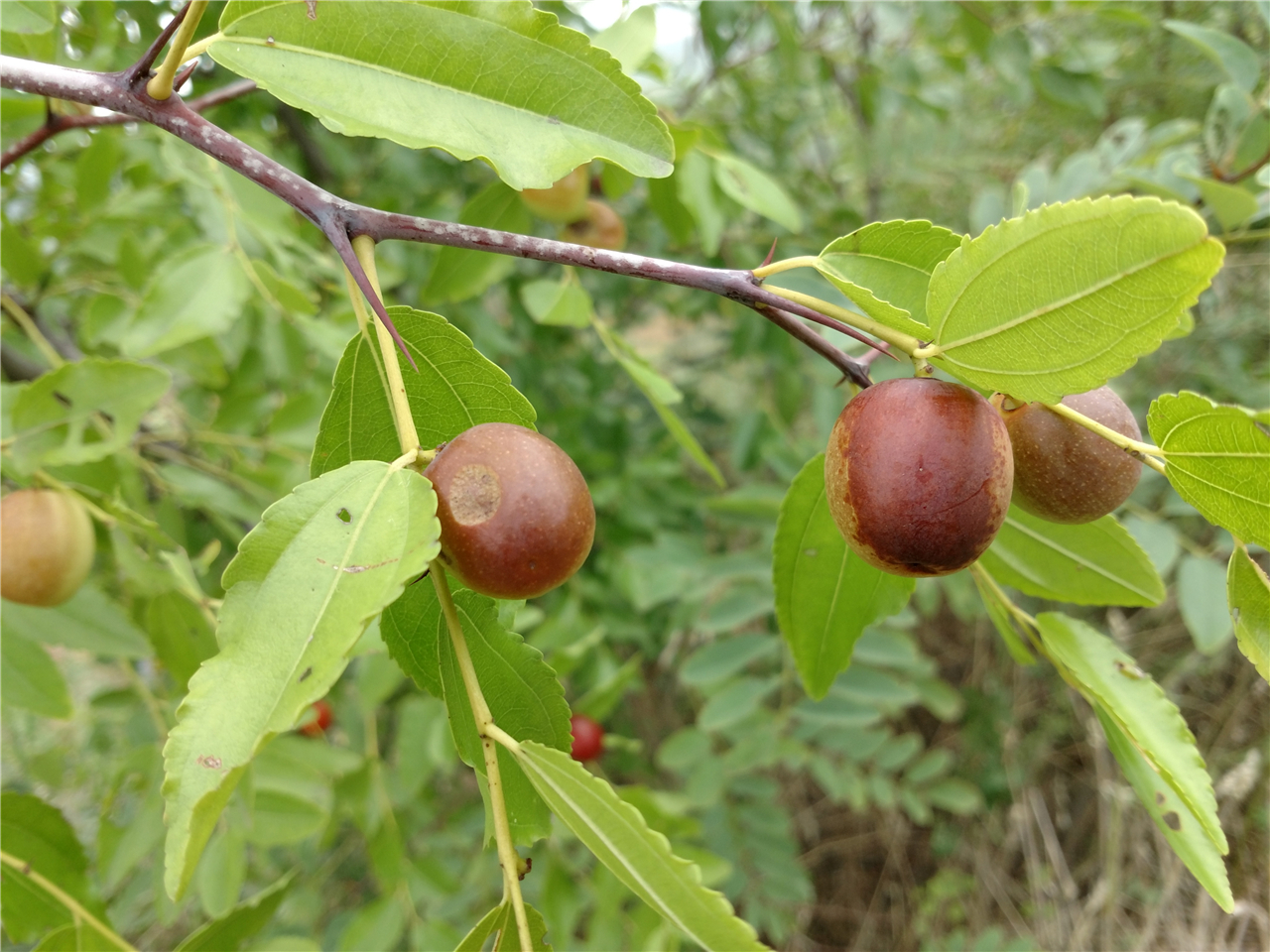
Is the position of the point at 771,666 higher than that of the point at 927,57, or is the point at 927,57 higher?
the point at 927,57

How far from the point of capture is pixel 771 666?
2.83 m

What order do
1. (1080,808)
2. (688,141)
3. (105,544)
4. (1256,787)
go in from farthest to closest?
(1080,808) → (1256,787) → (105,544) → (688,141)

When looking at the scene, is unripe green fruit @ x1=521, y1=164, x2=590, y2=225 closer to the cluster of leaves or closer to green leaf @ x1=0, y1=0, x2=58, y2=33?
the cluster of leaves

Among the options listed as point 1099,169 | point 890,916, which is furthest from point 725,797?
point 1099,169

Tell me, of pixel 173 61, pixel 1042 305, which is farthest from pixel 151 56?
pixel 1042 305

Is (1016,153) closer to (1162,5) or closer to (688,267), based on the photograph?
(1162,5)

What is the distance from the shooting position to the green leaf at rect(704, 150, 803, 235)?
1638mm

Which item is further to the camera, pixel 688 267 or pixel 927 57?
pixel 927 57

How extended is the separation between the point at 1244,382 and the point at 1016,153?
1.56m

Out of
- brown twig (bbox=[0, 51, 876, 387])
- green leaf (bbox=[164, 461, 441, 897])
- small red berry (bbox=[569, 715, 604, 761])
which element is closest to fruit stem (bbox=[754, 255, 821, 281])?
brown twig (bbox=[0, 51, 876, 387])

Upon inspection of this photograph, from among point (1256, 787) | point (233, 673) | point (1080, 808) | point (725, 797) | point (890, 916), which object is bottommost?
point (890, 916)

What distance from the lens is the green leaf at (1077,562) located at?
0.98 metres

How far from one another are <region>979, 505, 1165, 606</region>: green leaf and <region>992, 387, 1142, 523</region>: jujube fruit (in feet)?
0.57

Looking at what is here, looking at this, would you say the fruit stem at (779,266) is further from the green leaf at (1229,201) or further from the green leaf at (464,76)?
the green leaf at (1229,201)
